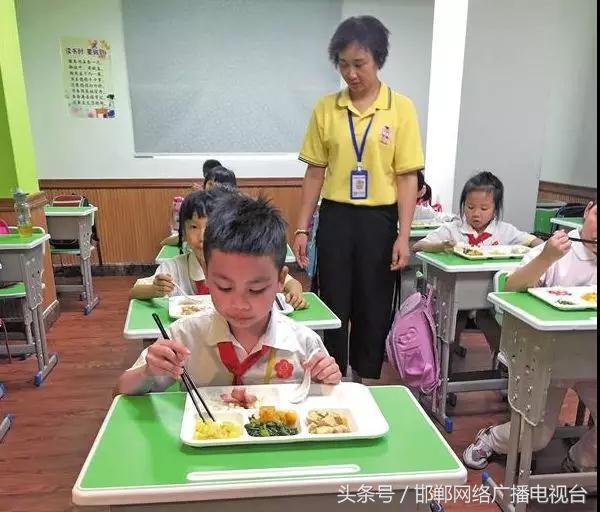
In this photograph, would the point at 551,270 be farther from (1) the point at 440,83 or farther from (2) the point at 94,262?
(2) the point at 94,262

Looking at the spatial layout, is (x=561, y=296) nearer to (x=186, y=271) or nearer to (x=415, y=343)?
(x=415, y=343)

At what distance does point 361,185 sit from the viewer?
191 cm

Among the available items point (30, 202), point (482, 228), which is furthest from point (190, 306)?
point (30, 202)

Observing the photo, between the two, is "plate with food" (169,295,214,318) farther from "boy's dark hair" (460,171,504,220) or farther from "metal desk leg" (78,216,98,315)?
"metal desk leg" (78,216,98,315)

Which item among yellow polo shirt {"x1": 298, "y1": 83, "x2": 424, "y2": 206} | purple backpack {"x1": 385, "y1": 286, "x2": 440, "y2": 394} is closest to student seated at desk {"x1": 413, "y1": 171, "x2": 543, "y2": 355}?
purple backpack {"x1": 385, "y1": 286, "x2": 440, "y2": 394}

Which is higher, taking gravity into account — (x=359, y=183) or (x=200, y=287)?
(x=359, y=183)

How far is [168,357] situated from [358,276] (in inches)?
47.1

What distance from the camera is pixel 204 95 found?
4.56 metres

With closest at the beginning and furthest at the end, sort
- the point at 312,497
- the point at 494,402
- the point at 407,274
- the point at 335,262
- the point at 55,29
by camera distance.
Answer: the point at 312,497 < the point at 335,262 < the point at 494,402 < the point at 407,274 < the point at 55,29

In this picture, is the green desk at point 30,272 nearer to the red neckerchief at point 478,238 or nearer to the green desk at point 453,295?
the green desk at point 453,295

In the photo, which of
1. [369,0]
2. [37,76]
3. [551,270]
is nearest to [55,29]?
[37,76]

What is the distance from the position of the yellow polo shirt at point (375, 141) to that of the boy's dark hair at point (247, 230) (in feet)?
2.82

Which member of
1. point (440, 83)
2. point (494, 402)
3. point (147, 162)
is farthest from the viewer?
point (147, 162)

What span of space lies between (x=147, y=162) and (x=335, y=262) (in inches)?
125
